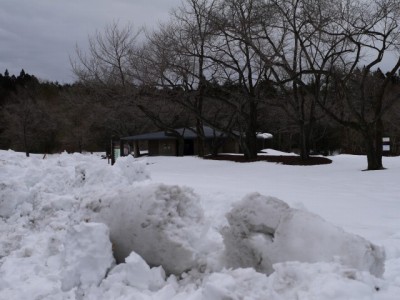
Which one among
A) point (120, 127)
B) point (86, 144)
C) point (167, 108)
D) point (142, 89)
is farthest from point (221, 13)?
point (86, 144)

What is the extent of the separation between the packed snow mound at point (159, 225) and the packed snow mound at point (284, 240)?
0.50 meters

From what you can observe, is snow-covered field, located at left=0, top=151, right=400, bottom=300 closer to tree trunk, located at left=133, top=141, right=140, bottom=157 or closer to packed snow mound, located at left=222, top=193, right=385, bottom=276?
packed snow mound, located at left=222, top=193, right=385, bottom=276

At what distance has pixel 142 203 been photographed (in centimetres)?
558

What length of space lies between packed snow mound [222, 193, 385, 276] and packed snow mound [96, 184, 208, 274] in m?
0.50

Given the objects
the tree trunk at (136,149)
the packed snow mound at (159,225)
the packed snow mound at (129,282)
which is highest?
the tree trunk at (136,149)

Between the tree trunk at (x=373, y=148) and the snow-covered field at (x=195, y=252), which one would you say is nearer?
the snow-covered field at (x=195, y=252)

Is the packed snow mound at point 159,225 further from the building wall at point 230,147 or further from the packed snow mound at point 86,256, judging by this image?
the building wall at point 230,147

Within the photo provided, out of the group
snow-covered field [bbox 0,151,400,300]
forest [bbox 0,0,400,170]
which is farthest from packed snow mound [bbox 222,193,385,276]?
forest [bbox 0,0,400,170]

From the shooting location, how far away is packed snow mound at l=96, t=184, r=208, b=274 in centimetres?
523

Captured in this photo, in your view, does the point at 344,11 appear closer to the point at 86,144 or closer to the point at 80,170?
the point at 80,170

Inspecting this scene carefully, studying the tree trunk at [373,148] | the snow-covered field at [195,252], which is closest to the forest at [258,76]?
the tree trunk at [373,148]

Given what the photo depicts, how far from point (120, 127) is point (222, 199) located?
46.2 metres

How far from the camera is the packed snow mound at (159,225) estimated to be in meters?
5.23

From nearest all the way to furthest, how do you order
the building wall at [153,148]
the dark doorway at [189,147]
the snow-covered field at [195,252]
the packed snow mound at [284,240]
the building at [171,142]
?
the snow-covered field at [195,252] < the packed snow mound at [284,240] < the building at [171,142] < the building wall at [153,148] < the dark doorway at [189,147]
